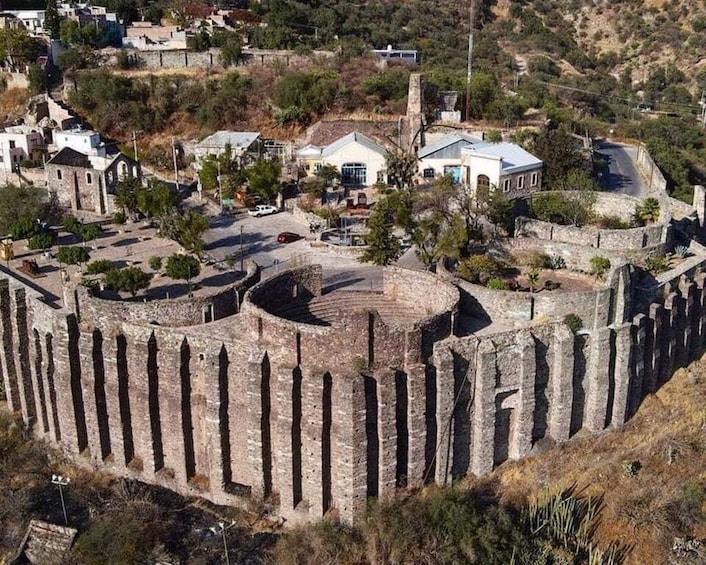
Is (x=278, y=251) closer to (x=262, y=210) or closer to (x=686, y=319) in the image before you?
(x=262, y=210)

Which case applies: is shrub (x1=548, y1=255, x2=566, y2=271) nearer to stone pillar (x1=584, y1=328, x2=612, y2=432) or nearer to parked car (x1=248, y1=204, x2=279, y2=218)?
stone pillar (x1=584, y1=328, x2=612, y2=432)

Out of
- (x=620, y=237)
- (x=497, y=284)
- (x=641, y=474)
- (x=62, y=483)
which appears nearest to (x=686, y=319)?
(x=620, y=237)

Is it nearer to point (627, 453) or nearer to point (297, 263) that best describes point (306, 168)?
point (297, 263)

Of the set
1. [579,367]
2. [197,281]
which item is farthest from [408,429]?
[197,281]

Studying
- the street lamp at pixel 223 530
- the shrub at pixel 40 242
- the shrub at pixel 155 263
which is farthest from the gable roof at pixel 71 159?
the street lamp at pixel 223 530

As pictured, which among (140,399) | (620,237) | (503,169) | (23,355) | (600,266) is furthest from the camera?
(503,169)

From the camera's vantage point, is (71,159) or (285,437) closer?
(285,437)

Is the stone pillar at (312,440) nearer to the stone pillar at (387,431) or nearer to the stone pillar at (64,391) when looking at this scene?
the stone pillar at (387,431)
